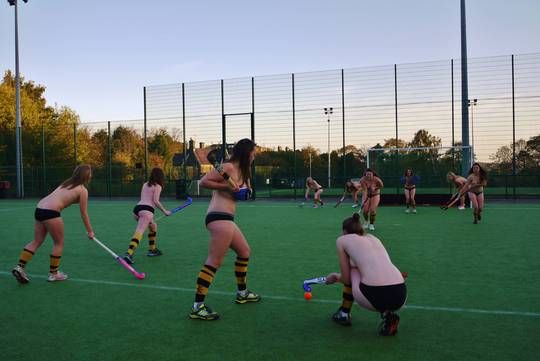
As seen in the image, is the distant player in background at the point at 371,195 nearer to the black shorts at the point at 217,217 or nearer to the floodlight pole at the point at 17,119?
the black shorts at the point at 217,217

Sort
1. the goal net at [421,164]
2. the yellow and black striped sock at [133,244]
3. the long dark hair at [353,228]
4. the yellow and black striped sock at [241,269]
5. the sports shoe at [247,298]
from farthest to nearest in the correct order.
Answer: the goal net at [421,164], the yellow and black striped sock at [133,244], the sports shoe at [247,298], the yellow and black striped sock at [241,269], the long dark hair at [353,228]

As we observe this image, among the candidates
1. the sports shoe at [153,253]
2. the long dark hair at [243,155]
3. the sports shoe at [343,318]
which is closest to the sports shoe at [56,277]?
the sports shoe at [153,253]

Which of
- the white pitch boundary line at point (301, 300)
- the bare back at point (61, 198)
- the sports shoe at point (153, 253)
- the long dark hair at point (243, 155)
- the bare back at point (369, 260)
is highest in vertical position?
the long dark hair at point (243, 155)

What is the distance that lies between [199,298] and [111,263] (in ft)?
12.8

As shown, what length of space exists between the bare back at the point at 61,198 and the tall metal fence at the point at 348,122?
796 inches

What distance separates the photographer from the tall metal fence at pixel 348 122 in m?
23.8

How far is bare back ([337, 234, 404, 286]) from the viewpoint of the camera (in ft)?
13.9

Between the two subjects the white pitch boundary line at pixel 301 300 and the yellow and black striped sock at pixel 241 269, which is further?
the yellow and black striped sock at pixel 241 269

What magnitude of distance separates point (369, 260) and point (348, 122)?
22.8m

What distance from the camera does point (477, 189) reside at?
1418cm

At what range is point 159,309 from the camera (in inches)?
213

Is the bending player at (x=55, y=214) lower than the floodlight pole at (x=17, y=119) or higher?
lower

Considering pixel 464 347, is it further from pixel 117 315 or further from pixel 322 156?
pixel 322 156

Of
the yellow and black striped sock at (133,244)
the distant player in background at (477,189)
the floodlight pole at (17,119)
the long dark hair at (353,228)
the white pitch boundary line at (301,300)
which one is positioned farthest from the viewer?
the floodlight pole at (17,119)
